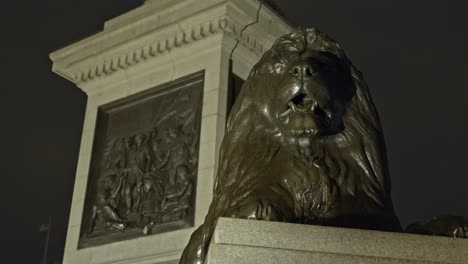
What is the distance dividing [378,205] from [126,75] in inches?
232

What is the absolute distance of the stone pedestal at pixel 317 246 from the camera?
2.93m

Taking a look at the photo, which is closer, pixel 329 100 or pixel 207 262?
pixel 207 262

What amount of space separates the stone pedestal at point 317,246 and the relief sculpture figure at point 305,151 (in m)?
0.26

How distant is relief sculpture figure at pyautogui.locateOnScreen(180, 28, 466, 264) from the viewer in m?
3.44

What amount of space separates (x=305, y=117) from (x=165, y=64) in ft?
16.7

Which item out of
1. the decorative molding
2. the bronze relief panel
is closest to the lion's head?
the bronze relief panel

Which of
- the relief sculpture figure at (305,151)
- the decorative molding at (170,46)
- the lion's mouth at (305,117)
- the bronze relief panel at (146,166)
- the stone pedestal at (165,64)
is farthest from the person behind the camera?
the decorative molding at (170,46)

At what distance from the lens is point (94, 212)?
8.46 m

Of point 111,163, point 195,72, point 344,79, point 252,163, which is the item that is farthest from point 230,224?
point 111,163

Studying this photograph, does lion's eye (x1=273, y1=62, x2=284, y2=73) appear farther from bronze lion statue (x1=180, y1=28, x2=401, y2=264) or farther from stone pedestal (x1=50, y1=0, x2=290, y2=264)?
stone pedestal (x1=50, y1=0, x2=290, y2=264)

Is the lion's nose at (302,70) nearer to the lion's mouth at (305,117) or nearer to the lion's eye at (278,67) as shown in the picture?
the lion's mouth at (305,117)

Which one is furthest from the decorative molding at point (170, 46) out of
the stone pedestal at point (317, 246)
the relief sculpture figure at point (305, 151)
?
the stone pedestal at point (317, 246)

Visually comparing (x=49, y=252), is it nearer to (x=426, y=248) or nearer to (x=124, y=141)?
(x=124, y=141)

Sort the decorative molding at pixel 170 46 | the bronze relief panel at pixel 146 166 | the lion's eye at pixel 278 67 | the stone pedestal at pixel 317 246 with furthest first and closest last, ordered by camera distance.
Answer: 1. the decorative molding at pixel 170 46
2. the bronze relief panel at pixel 146 166
3. the lion's eye at pixel 278 67
4. the stone pedestal at pixel 317 246
